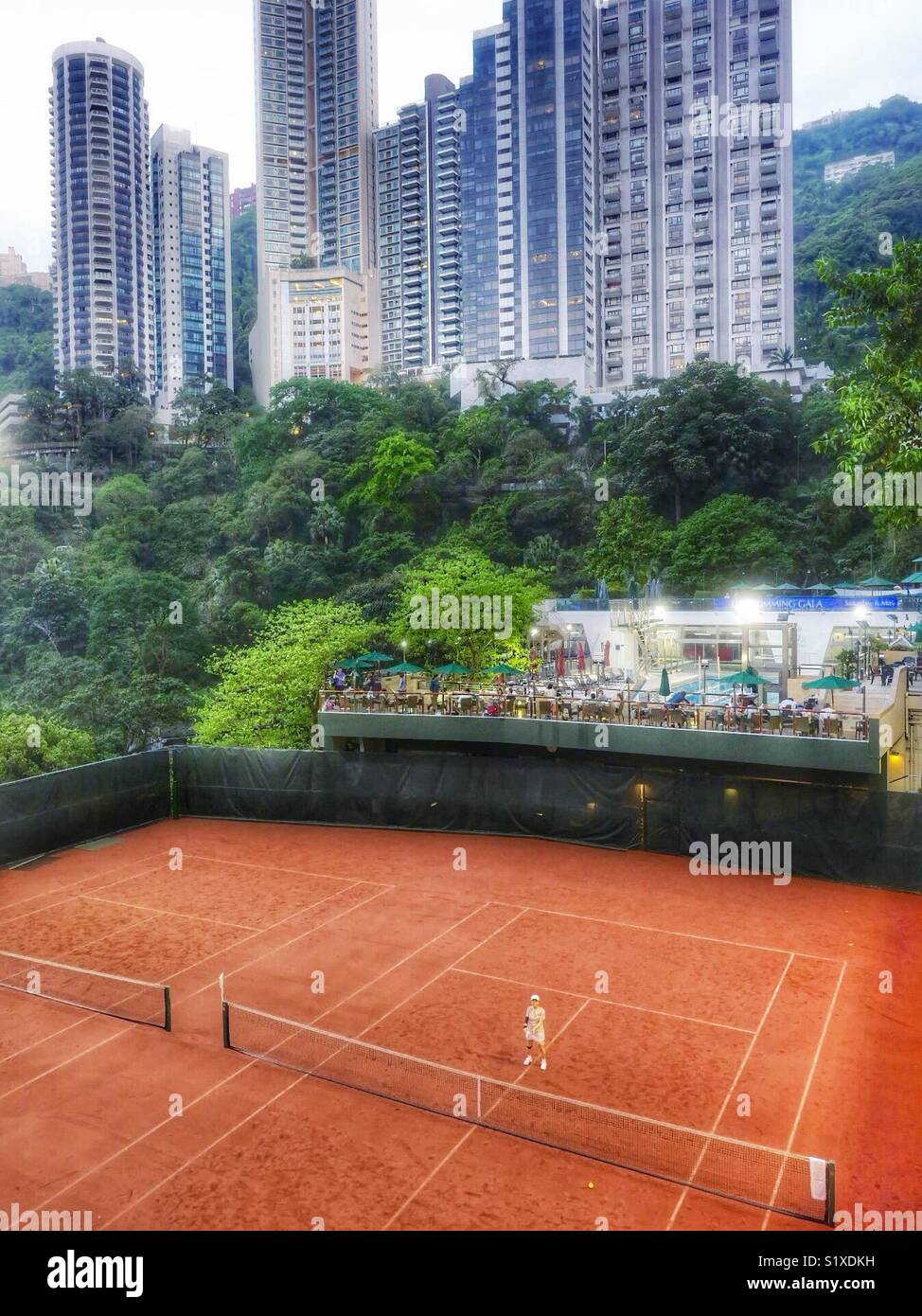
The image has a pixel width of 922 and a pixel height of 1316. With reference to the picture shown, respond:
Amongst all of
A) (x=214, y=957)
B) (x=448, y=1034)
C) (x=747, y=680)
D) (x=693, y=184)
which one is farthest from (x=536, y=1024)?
(x=693, y=184)

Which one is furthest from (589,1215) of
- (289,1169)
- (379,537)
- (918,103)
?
(918,103)

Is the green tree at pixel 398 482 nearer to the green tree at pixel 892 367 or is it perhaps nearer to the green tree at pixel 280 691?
the green tree at pixel 280 691

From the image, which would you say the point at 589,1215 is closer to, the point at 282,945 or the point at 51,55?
the point at 282,945

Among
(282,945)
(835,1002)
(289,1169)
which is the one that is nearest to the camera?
(289,1169)

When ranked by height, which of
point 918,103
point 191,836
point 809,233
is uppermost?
point 918,103

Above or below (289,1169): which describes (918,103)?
above

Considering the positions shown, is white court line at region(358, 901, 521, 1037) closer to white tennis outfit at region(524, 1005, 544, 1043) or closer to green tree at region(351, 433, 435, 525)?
white tennis outfit at region(524, 1005, 544, 1043)
